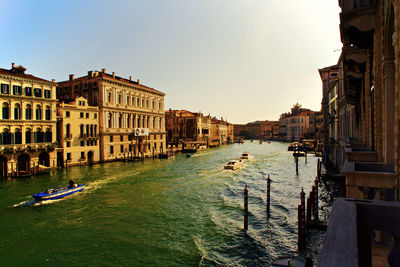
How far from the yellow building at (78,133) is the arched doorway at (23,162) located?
12.9 ft

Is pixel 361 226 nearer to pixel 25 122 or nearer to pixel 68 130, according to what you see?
pixel 25 122

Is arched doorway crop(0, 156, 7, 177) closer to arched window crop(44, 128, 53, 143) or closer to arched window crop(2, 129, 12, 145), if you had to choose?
arched window crop(2, 129, 12, 145)

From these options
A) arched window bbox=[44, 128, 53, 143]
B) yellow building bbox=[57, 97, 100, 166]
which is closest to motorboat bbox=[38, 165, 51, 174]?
arched window bbox=[44, 128, 53, 143]

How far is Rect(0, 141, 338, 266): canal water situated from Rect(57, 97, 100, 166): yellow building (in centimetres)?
894

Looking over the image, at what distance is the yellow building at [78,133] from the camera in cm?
3086

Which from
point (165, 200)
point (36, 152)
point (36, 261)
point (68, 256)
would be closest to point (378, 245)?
point (68, 256)

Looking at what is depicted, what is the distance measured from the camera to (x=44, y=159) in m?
29.2

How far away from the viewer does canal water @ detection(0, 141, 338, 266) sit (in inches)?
402

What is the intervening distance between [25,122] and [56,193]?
44.2ft

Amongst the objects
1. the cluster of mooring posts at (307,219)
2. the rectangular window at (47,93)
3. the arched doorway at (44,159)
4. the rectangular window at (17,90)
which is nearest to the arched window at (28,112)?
the rectangular window at (17,90)

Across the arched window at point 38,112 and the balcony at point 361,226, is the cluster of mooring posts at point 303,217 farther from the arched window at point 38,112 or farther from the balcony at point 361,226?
the arched window at point 38,112

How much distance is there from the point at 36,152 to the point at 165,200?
18.2m

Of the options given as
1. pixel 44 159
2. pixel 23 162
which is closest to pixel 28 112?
pixel 23 162

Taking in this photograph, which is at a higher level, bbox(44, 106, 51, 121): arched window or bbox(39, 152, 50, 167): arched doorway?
bbox(44, 106, 51, 121): arched window
